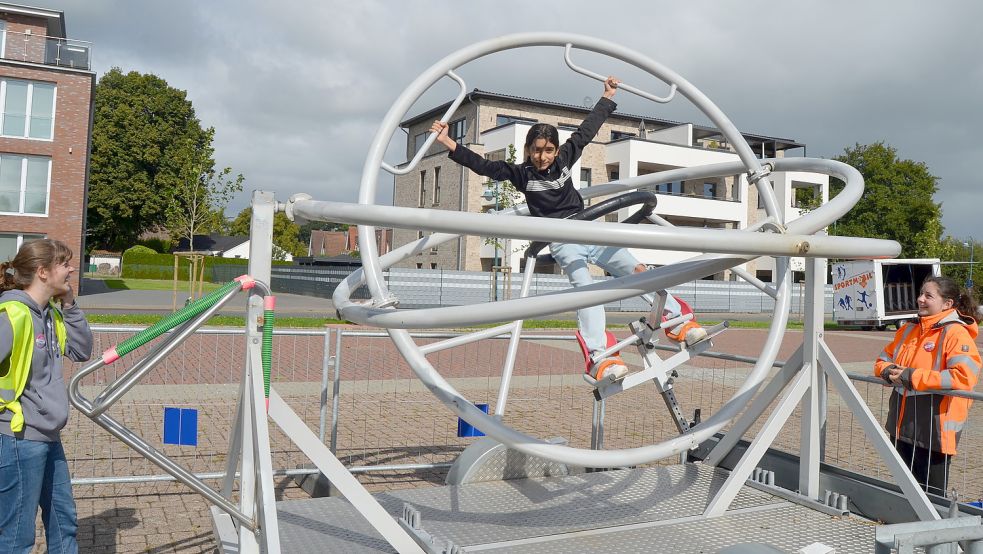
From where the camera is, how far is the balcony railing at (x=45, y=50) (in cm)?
2688

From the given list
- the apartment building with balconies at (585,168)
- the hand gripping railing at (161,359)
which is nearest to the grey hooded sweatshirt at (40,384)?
the hand gripping railing at (161,359)

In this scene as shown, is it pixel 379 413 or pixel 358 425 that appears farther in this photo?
pixel 379 413

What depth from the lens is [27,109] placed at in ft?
88.7

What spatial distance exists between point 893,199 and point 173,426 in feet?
175

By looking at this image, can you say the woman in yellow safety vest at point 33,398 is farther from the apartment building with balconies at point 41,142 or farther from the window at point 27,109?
the window at point 27,109

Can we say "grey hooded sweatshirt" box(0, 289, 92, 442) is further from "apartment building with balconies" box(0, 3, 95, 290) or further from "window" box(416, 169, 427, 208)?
"window" box(416, 169, 427, 208)

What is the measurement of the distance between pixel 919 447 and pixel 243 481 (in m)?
3.66

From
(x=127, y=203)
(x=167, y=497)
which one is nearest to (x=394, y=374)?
(x=167, y=497)

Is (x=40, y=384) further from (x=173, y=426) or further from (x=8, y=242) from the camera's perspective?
(x=8, y=242)

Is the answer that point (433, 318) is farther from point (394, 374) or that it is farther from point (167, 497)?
point (394, 374)

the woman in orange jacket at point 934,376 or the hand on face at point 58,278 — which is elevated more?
the hand on face at point 58,278

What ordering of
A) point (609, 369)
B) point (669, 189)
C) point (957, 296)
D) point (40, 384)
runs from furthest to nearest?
point (669, 189) < point (957, 296) < point (609, 369) < point (40, 384)

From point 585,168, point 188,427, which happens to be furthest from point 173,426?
point 585,168

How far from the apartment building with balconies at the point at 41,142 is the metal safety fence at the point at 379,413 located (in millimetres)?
20805
